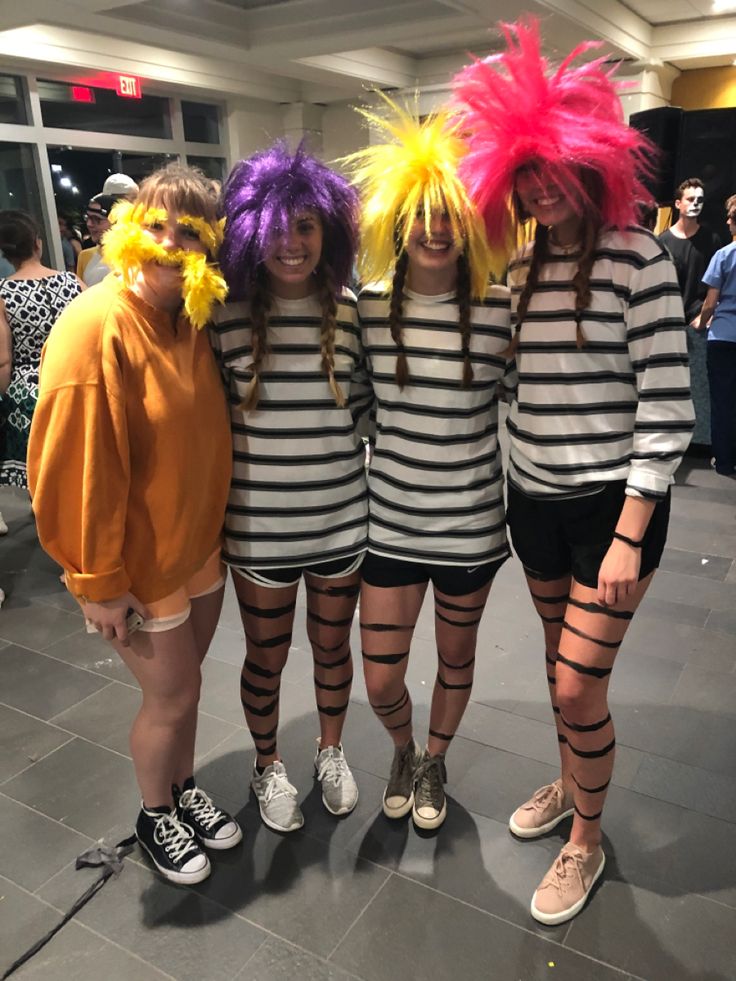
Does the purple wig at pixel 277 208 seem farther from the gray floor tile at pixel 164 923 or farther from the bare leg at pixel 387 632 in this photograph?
the gray floor tile at pixel 164 923

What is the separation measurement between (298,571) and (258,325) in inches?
21.3

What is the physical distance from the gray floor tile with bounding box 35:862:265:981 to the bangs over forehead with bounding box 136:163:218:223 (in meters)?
1.45

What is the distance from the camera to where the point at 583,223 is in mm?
1369

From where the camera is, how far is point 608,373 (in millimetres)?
1391

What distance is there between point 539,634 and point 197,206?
1985 millimetres

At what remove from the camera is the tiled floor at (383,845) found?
156 centimetres

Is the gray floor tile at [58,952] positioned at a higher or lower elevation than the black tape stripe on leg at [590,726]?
lower

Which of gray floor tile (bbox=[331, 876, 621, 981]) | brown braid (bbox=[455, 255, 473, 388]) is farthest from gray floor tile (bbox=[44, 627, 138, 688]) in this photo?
brown braid (bbox=[455, 255, 473, 388])

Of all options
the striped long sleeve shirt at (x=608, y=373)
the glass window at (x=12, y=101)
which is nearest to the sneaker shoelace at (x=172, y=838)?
the striped long sleeve shirt at (x=608, y=373)

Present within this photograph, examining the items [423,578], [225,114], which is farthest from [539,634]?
[225,114]

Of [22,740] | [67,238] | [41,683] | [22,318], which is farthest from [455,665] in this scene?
[67,238]

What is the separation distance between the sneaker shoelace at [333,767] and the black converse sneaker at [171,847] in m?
0.35

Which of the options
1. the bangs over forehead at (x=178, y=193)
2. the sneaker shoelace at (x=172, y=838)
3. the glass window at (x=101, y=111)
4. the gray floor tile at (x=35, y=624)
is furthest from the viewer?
the glass window at (x=101, y=111)

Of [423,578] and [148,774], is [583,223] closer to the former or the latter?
[423,578]
